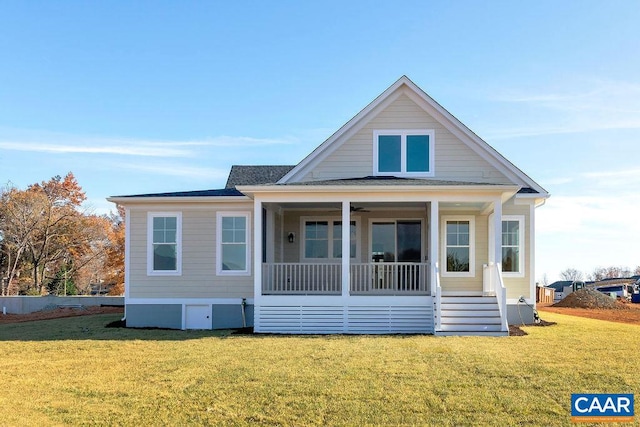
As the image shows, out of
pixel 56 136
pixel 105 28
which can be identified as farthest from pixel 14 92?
pixel 56 136

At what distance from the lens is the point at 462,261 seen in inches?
645

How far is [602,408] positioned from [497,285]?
7.05 metres

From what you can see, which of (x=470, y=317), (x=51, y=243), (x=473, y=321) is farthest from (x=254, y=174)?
(x=51, y=243)

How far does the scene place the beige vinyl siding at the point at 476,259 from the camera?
16.3 meters

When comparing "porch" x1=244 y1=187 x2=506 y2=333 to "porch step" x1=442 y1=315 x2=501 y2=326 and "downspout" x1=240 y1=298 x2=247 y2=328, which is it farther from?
"downspout" x1=240 y1=298 x2=247 y2=328

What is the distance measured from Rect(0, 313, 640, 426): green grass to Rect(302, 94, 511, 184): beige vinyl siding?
5.04 meters

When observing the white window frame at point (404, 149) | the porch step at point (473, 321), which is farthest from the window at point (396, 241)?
the porch step at point (473, 321)

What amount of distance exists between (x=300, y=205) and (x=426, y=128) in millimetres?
4171

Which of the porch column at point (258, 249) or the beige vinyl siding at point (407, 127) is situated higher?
the beige vinyl siding at point (407, 127)

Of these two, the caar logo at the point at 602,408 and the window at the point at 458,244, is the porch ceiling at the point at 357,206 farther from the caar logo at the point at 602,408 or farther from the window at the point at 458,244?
the caar logo at the point at 602,408

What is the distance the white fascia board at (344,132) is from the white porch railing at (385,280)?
120 inches

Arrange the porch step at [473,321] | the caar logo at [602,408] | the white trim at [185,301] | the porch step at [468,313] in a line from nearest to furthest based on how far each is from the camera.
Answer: the caar logo at [602,408]
the porch step at [473,321]
the porch step at [468,313]
the white trim at [185,301]

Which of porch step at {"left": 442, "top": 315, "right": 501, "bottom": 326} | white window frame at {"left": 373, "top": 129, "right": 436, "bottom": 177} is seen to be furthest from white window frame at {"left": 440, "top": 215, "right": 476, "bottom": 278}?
porch step at {"left": 442, "top": 315, "right": 501, "bottom": 326}

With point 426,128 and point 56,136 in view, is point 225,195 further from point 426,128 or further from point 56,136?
point 56,136
